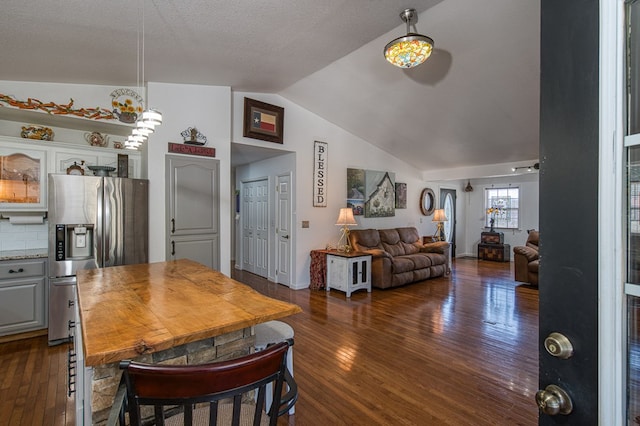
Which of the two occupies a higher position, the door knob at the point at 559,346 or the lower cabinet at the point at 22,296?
the door knob at the point at 559,346

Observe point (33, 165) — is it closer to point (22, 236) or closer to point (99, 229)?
point (22, 236)

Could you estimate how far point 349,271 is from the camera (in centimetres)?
476

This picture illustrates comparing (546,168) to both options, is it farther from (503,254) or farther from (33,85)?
(503,254)

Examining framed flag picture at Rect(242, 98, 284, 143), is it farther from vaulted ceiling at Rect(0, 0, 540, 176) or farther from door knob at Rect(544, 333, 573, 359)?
door knob at Rect(544, 333, 573, 359)

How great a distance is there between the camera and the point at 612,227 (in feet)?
2.01

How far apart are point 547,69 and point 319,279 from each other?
4.68 meters

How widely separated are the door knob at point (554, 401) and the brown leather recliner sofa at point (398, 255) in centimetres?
444

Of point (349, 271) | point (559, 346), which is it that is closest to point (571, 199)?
point (559, 346)

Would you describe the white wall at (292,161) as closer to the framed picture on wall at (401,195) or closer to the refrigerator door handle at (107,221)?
the framed picture on wall at (401,195)

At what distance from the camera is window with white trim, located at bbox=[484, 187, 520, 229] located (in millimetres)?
8289

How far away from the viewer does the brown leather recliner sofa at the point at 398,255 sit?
16.9ft

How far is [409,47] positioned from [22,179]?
406 cm

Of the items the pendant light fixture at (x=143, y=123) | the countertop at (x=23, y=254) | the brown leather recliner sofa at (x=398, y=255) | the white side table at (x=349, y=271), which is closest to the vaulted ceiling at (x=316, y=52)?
the pendant light fixture at (x=143, y=123)

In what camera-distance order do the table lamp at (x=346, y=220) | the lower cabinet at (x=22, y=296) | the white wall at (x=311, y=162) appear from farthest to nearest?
1. the table lamp at (x=346, y=220)
2. the white wall at (x=311, y=162)
3. the lower cabinet at (x=22, y=296)
